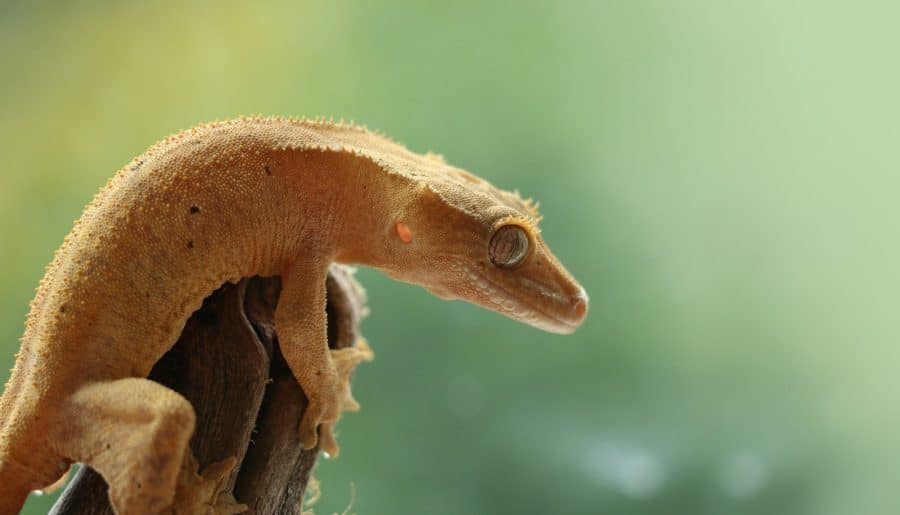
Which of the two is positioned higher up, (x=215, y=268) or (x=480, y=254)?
(x=480, y=254)

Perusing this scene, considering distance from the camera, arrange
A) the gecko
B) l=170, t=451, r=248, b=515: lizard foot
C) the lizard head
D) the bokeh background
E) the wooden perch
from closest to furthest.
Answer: the gecko
l=170, t=451, r=248, b=515: lizard foot
the wooden perch
the lizard head
the bokeh background

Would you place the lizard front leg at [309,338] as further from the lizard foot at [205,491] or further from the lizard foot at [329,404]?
the lizard foot at [205,491]

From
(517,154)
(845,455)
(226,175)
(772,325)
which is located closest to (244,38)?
(517,154)

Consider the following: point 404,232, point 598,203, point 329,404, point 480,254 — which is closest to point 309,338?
point 329,404

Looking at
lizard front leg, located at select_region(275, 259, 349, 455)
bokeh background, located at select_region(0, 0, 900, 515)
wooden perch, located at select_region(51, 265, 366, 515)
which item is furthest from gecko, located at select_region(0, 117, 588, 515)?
bokeh background, located at select_region(0, 0, 900, 515)

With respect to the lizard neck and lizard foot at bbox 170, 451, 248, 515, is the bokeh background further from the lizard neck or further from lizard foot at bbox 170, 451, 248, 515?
the lizard neck

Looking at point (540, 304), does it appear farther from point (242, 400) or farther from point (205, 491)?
point (205, 491)
